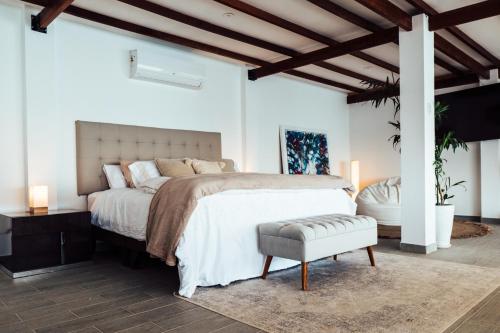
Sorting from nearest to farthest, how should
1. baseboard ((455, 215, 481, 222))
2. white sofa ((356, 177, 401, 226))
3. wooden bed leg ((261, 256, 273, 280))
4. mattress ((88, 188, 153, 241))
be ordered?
wooden bed leg ((261, 256, 273, 280))
mattress ((88, 188, 153, 241))
white sofa ((356, 177, 401, 226))
baseboard ((455, 215, 481, 222))

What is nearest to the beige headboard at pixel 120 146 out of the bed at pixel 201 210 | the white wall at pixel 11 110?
the bed at pixel 201 210

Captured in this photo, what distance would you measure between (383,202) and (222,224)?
3818 mm

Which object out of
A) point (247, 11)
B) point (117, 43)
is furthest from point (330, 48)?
point (117, 43)

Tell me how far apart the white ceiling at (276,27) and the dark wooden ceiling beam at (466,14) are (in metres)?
0.08

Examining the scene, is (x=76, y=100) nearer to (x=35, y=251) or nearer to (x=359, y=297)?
(x=35, y=251)

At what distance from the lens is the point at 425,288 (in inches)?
109

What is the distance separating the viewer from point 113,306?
2.48 metres

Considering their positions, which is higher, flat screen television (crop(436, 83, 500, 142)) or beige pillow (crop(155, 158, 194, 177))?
flat screen television (crop(436, 83, 500, 142))

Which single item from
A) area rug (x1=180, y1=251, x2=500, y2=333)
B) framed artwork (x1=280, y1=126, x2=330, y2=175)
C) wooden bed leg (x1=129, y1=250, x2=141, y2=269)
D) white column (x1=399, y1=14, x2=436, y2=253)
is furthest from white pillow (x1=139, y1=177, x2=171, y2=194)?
framed artwork (x1=280, y1=126, x2=330, y2=175)

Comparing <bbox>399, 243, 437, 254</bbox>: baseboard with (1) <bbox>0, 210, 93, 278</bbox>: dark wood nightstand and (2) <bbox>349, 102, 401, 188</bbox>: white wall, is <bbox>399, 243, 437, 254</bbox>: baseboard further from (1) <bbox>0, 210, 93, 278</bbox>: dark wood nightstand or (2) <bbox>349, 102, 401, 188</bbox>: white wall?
(2) <bbox>349, 102, 401, 188</bbox>: white wall

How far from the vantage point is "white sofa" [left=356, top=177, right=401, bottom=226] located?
18.7ft

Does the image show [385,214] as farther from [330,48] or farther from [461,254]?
[330,48]

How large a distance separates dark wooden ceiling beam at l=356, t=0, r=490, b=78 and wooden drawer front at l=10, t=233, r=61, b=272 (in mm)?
3525

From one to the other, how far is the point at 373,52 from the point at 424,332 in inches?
173
